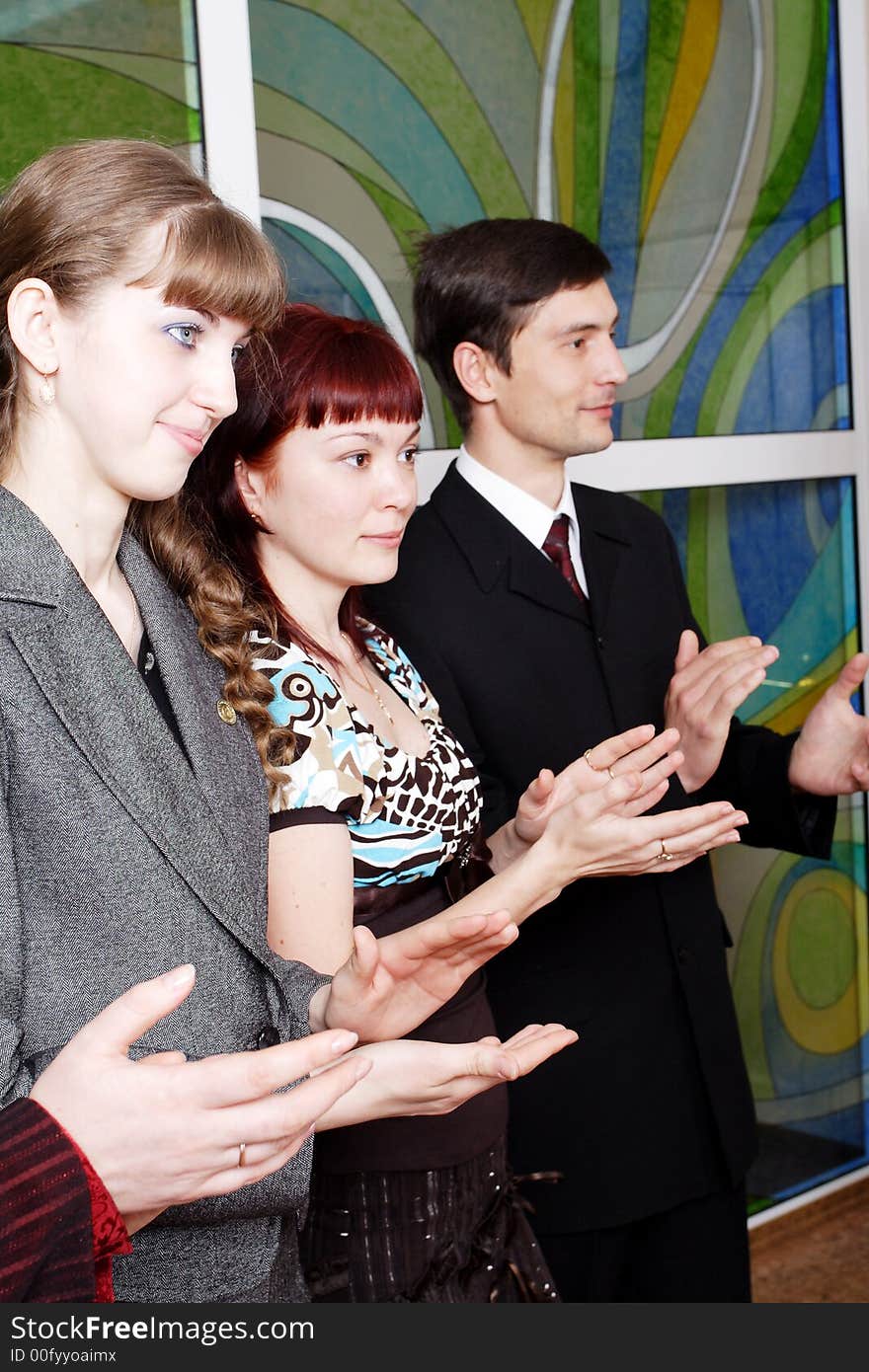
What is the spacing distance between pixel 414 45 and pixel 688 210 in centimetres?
76

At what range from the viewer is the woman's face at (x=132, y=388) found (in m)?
1.24

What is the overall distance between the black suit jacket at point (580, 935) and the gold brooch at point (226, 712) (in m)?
0.55

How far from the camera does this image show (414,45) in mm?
2416

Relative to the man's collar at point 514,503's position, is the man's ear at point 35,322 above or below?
above

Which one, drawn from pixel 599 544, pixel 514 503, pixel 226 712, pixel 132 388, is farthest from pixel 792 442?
pixel 132 388

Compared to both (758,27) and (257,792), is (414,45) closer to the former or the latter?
(758,27)

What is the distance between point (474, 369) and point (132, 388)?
0.98m

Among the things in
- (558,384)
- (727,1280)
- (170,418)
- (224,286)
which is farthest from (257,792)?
(727,1280)

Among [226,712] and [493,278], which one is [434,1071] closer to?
[226,712]

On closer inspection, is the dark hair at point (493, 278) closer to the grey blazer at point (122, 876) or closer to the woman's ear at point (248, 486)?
→ the woman's ear at point (248, 486)

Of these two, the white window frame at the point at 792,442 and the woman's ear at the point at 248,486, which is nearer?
the woman's ear at the point at 248,486

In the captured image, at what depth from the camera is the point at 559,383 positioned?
6.91ft

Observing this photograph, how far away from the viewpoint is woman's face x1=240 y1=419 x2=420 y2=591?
1.63m

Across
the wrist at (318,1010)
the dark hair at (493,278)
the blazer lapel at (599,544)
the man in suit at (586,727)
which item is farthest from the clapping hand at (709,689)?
the wrist at (318,1010)
